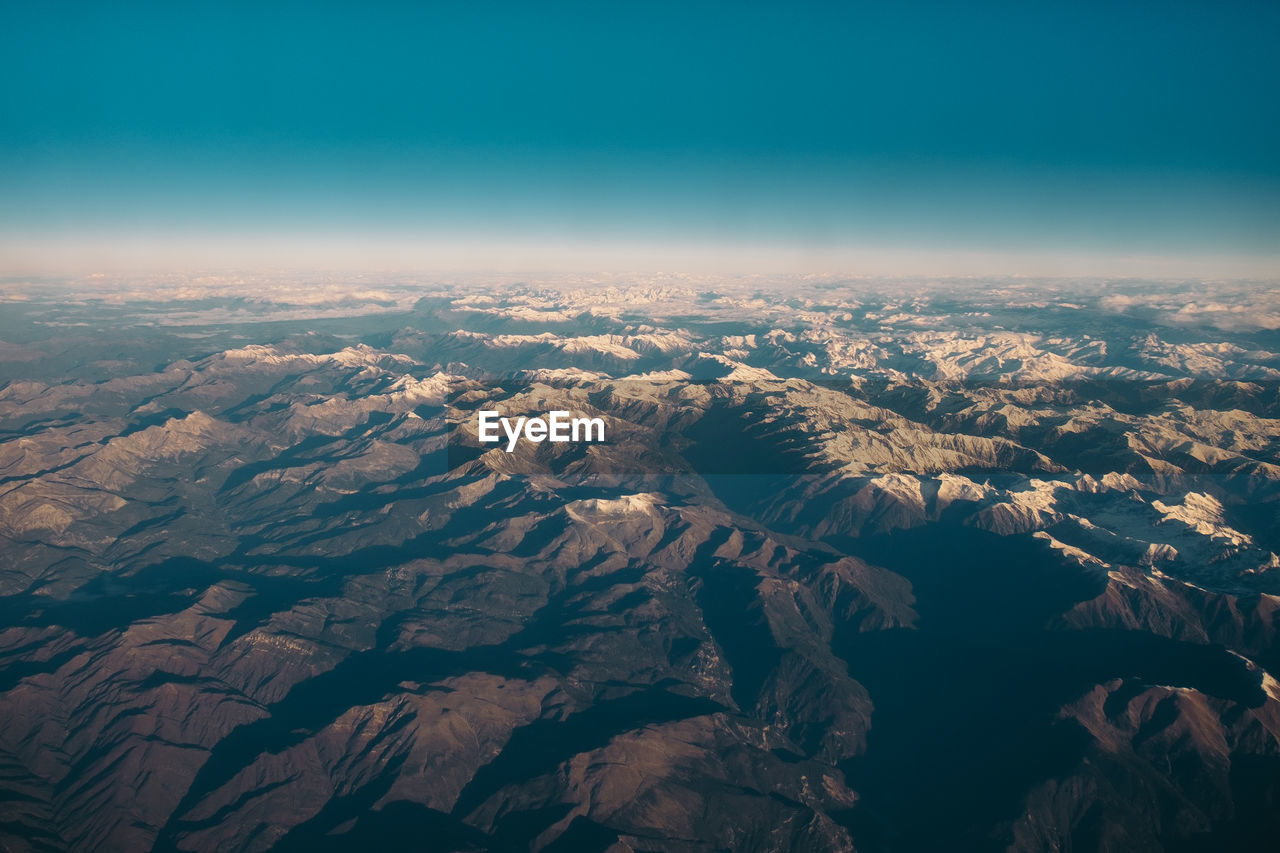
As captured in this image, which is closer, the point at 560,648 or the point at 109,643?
the point at 109,643

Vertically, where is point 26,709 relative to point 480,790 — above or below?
above

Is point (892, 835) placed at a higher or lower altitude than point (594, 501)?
lower

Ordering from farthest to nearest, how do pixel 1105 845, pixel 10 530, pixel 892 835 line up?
1. pixel 10 530
2. pixel 892 835
3. pixel 1105 845

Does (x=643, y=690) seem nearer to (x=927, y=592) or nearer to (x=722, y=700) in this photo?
(x=722, y=700)

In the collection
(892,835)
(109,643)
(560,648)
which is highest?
(109,643)

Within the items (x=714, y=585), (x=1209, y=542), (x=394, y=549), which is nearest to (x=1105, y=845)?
(x=714, y=585)

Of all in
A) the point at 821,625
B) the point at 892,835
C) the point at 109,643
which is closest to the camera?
the point at 892,835

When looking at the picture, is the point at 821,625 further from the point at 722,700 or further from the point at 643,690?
the point at 643,690

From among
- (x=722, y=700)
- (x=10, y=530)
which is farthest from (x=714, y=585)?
(x=10, y=530)

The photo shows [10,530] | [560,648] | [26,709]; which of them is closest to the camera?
[26,709]
